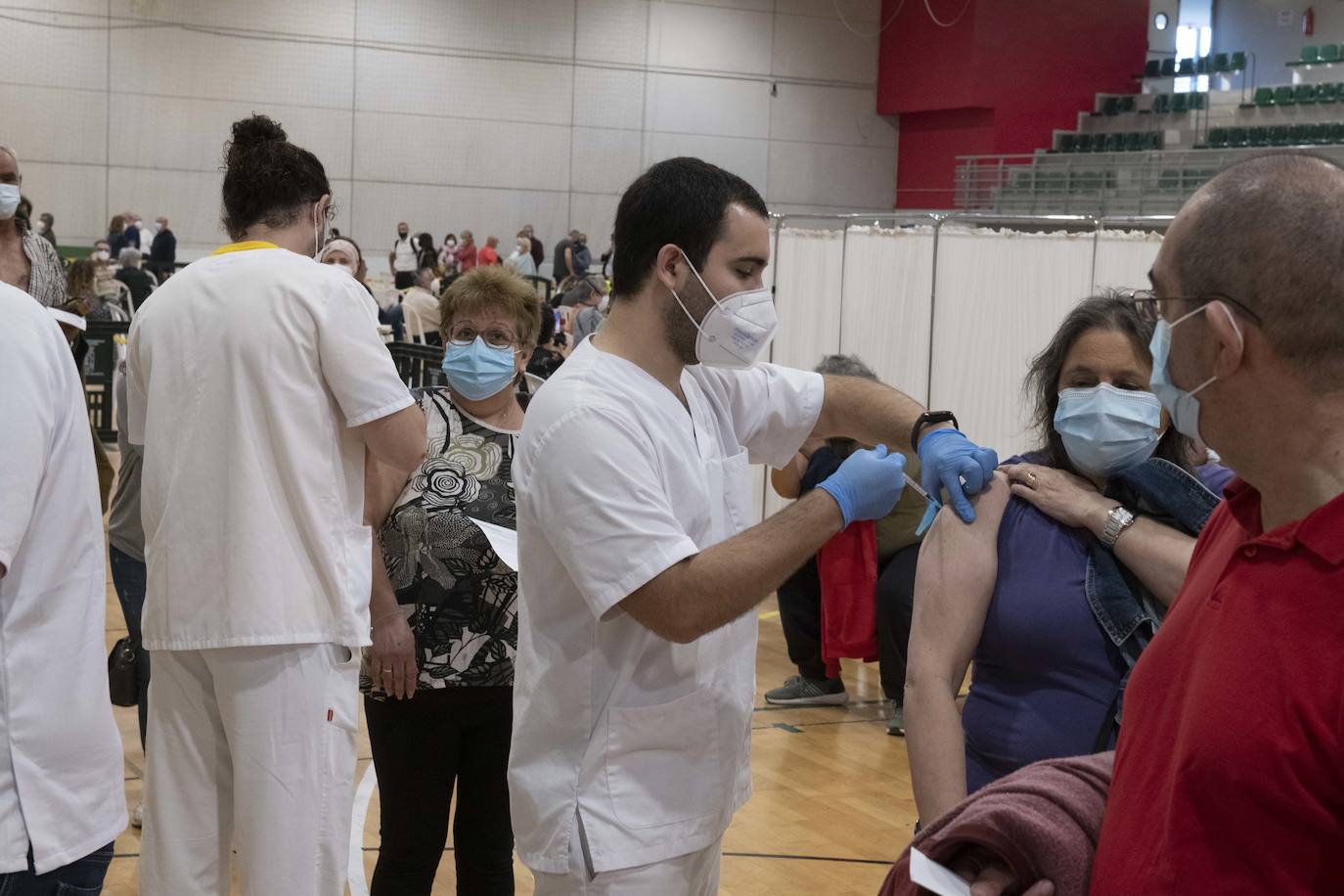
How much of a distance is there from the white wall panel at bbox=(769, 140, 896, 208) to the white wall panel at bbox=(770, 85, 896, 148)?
16 centimetres

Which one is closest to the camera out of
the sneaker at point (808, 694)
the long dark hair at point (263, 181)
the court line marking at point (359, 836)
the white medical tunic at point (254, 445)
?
the white medical tunic at point (254, 445)

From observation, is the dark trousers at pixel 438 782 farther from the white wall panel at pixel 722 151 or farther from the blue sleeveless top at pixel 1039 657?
the white wall panel at pixel 722 151

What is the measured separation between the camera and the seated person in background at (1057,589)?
2135 mm

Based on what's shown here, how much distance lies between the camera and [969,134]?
24.6 metres

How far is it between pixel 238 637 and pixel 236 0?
2074 centimetres

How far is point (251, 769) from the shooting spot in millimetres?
2562

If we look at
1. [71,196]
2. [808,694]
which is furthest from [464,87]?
[808,694]

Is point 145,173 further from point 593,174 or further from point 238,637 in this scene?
point 238,637

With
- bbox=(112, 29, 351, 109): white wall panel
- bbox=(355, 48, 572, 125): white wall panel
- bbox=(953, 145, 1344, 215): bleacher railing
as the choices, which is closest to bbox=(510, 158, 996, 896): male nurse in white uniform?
bbox=(953, 145, 1344, 215): bleacher railing

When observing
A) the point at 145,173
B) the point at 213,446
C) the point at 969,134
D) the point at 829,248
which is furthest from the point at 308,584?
the point at 969,134

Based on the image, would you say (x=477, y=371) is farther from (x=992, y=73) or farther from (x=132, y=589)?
(x=992, y=73)

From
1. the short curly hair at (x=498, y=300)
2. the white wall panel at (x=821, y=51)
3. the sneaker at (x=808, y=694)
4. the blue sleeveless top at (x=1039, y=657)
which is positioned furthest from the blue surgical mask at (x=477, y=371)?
the white wall panel at (x=821, y=51)

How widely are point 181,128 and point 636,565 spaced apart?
21.2 meters

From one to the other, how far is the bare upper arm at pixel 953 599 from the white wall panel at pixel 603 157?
849 inches
